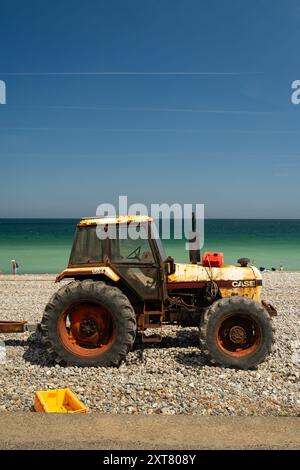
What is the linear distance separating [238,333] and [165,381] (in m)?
1.43

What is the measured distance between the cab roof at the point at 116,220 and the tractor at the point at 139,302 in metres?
0.02

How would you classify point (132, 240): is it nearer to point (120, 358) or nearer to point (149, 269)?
point (149, 269)

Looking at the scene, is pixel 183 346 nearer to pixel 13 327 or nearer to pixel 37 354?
pixel 37 354

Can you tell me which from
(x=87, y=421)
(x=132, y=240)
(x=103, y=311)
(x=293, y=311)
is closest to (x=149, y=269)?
(x=132, y=240)

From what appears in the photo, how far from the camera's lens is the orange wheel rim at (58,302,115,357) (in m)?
6.85

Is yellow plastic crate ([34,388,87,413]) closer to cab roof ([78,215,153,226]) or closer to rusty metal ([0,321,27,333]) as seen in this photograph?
rusty metal ([0,321,27,333])

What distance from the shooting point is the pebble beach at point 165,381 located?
5.41m

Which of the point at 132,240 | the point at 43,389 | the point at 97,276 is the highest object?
the point at 132,240

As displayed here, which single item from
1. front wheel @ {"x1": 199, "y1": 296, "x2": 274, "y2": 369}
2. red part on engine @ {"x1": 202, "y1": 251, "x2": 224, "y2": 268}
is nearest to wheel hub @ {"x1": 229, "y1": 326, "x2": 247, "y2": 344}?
front wheel @ {"x1": 199, "y1": 296, "x2": 274, "y2": 369}

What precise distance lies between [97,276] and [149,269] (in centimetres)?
84

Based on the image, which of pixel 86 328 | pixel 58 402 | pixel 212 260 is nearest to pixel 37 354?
pixel 86 328

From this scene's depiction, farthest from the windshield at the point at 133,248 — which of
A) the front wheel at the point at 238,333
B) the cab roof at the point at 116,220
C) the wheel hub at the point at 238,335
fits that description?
the wheel hub at the point at 238,335

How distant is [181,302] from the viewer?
24.1ft

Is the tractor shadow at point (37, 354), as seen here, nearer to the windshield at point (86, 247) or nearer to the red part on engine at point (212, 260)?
the windshield at point (86, 247)
